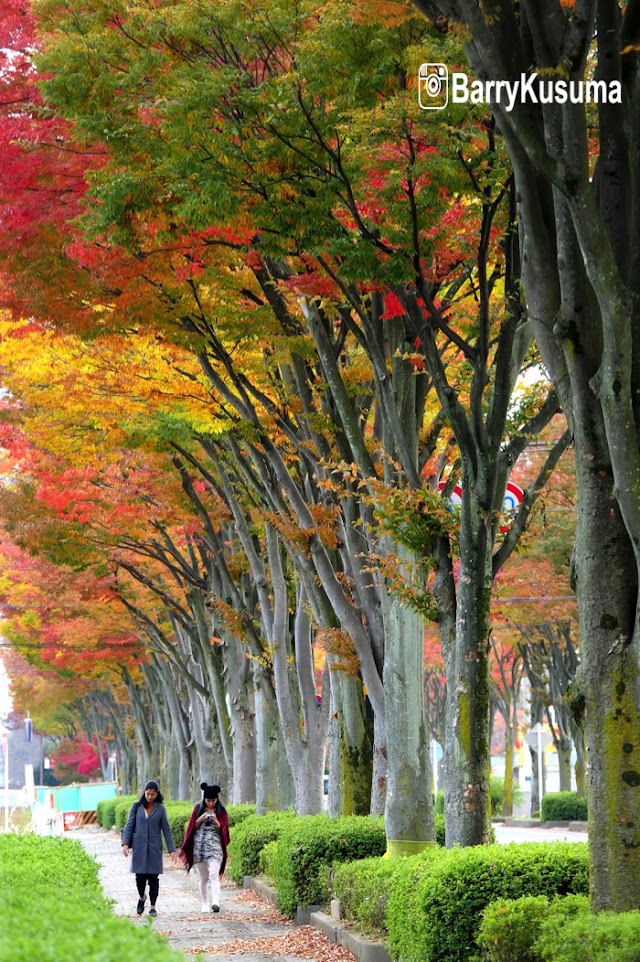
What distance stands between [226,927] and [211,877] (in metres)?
1.70

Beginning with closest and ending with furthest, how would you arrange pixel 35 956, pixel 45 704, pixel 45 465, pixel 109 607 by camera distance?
pixel 35 956
pixel 45 465
pixel 109 607
pixel 45 704

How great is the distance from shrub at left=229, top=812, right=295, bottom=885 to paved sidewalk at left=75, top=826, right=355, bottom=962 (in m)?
0.34

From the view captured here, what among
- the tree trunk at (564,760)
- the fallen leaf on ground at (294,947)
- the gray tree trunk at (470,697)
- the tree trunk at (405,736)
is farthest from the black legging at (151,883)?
the tree trunk at (564,760)

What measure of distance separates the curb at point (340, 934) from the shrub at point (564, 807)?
20919 mm

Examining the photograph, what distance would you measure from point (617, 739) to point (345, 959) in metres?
4.96

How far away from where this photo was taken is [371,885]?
11852 millimetres

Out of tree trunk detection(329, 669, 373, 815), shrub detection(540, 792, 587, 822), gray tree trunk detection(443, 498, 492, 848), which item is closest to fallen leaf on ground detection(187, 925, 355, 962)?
gray tree trunk detection(443, 498, 492, 848)

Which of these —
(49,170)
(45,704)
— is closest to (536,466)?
(49,170)

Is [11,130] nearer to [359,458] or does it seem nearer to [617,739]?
[359,458]

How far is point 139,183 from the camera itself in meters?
11.0

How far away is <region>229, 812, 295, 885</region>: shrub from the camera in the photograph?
775 inches

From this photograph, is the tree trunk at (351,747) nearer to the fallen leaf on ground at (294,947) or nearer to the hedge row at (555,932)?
the fallen leaf on ground at (294,947)

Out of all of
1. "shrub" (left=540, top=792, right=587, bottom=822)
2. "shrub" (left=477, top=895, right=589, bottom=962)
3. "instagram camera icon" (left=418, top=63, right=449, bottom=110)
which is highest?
"instagram camera icon" (left=418, top=63, right=449, bottom=110)

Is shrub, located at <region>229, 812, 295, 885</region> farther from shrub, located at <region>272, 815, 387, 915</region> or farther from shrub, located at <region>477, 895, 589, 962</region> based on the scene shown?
shrub, located at <region>477, 895, 589, 962</region>
